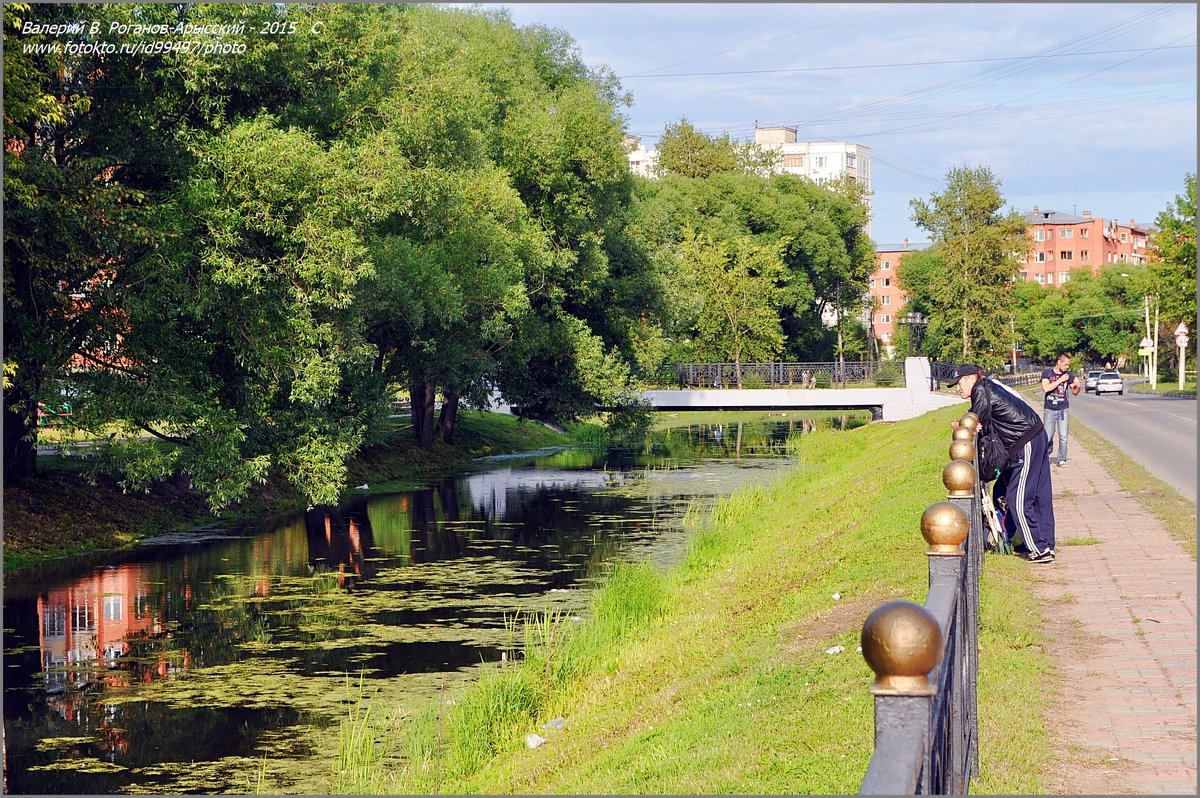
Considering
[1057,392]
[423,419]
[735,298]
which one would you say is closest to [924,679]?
[1057,392]

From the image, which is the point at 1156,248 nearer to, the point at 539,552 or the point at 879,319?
the point at 539,552

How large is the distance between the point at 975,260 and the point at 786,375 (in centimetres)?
1878

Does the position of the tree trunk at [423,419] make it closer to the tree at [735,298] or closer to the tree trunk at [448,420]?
the tree trunk at [448,420]

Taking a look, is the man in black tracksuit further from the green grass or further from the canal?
the canal

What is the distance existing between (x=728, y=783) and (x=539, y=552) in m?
14.9

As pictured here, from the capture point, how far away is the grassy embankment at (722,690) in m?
6.94

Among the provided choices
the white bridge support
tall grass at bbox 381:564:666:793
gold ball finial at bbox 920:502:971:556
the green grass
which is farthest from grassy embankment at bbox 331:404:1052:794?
the white bridge support

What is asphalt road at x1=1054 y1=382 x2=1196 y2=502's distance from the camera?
70.1ft

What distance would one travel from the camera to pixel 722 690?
30.1 feet

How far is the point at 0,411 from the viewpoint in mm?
19734

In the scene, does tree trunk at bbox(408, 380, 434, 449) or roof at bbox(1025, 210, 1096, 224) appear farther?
roof at bbox(1025, 210, 1096, 224)

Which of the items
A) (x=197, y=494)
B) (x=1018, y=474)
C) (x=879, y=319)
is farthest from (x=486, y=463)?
(x=879, y=319)

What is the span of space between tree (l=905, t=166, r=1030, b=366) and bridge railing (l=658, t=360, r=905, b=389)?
53.6 feet

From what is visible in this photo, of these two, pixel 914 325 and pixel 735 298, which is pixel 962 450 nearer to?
pixel 735 298
